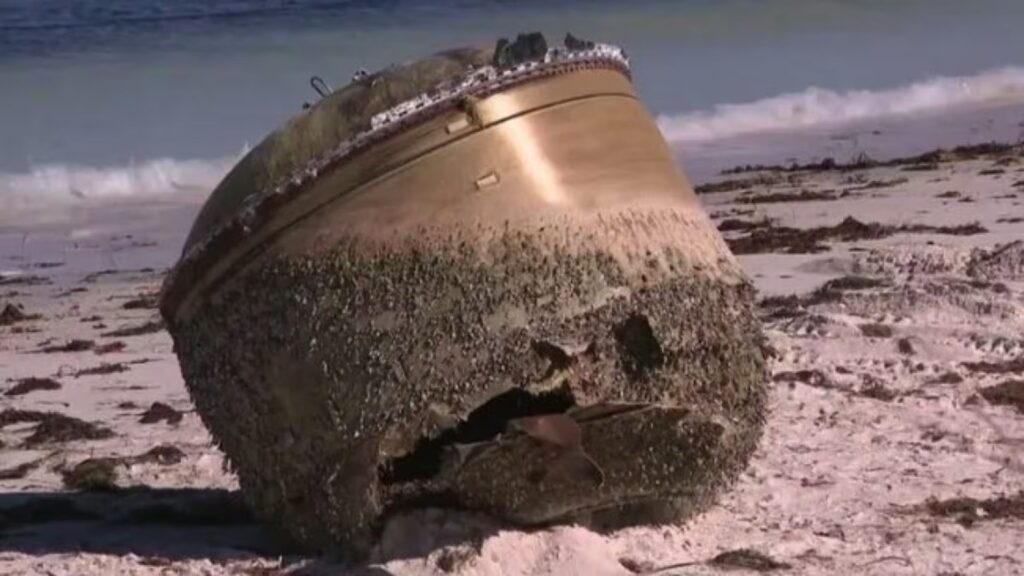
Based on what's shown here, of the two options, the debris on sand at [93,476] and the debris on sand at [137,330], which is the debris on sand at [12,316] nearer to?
the debris on sand at [137,330]

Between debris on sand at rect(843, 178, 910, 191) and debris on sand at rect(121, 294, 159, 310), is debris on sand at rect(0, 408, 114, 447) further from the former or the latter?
debris on sand at rect(843, 178, 910, 191)

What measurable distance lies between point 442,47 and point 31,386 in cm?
1565

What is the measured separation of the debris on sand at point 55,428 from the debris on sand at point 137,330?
1.83m

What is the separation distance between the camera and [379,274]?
4.16 metres

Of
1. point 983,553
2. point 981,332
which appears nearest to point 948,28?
point 981,332

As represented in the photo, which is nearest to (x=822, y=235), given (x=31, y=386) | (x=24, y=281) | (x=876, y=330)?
(x=876, y=330)

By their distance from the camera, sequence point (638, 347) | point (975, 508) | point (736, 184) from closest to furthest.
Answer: point (638, 347) → point (975, 508) → point (736, 184)

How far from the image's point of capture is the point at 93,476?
18.5 feet

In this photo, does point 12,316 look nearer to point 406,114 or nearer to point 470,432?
point 470,432

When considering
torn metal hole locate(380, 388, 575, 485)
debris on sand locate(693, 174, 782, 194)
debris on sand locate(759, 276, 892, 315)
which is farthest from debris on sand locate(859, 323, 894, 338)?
debris on sand locate(693, 174, 782, 194)

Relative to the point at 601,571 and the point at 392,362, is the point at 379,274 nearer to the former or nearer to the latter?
the point at 392,362

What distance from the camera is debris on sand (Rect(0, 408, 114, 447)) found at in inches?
252

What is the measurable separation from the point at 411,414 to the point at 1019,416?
90.0 inches

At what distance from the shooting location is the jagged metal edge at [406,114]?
418cm
